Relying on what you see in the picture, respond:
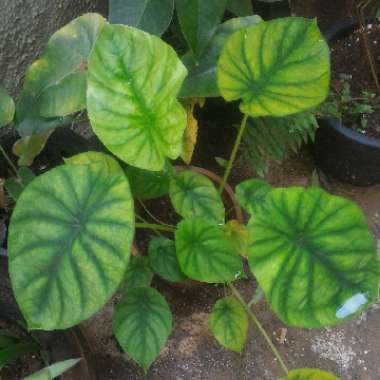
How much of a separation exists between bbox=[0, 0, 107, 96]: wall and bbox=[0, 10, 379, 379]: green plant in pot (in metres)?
0.65

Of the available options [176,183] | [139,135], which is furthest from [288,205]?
[176,183]

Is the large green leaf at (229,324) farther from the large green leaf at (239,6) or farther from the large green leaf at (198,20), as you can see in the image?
the large green leaf at (239,6)

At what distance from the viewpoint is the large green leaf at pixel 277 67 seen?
86 centimetres

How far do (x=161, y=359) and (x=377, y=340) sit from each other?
26.8 inches

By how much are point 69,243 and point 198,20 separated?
2.16ft

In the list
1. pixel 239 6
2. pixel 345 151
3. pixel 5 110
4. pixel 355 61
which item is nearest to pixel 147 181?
A: pixel 5 110

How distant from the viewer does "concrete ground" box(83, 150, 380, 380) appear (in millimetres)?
1533

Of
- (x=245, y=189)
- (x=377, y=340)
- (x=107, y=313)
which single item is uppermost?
(x=245, y=189)

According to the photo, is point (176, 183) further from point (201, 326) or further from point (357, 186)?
point (357, 186)

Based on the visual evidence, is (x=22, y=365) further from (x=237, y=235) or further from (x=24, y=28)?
(x=24, y=28)

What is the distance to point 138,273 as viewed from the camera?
1193mm

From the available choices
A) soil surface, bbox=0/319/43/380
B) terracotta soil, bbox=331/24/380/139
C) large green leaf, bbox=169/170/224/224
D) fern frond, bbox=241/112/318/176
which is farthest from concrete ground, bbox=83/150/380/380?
terracotta soil, bbox=331/24/380/139

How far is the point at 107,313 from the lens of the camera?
159 centimetres

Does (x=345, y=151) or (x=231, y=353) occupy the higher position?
(x=345, y=151)
